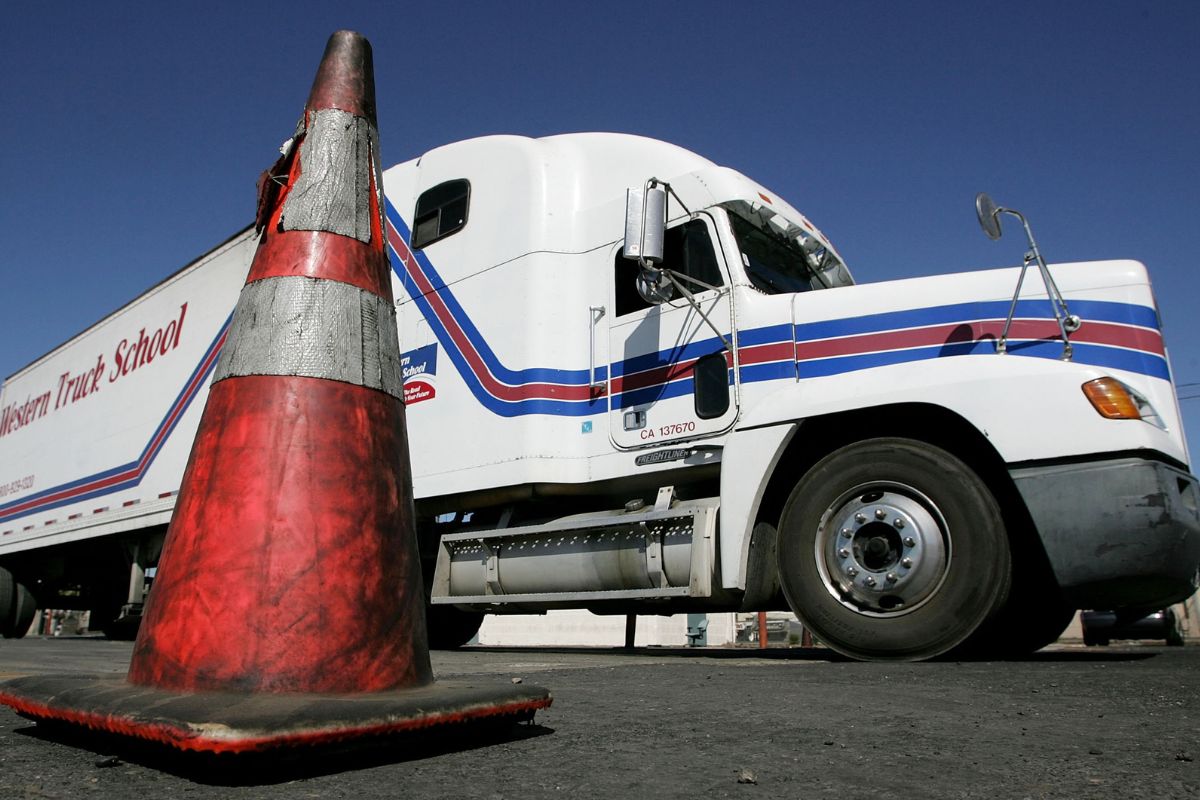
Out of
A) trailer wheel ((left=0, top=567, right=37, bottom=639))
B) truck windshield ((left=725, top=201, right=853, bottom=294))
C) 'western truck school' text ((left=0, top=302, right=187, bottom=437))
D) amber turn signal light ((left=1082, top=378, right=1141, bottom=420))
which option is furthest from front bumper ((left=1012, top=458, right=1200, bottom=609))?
trailer wheel ((left=0, top=567, right=37, bottom=639))

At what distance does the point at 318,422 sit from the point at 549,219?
15.5 ft

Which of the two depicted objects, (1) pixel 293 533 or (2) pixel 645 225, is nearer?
(1) pixel 293 533

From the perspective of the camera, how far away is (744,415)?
5496 millimetres

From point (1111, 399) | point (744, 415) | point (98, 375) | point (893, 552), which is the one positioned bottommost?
point (893, 552)

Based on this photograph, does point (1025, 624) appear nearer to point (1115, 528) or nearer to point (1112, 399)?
point (1115, 528)

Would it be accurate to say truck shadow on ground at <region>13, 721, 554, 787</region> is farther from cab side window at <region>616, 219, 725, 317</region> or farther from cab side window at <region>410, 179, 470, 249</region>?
cab side window at <region>410, 179, 470, 249</region>

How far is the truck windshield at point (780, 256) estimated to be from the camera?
6078mm

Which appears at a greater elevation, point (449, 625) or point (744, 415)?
point (744, 415)

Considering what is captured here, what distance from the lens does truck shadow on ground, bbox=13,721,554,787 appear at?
1.62 meters

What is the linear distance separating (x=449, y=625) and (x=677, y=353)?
388cm

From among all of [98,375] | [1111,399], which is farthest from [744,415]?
[98,375]

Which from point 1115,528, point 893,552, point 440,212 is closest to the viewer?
point 1115,528

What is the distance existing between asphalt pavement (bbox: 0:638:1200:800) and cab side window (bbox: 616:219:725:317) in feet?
10.9

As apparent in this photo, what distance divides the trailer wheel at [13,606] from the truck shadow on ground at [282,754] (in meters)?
12.5
